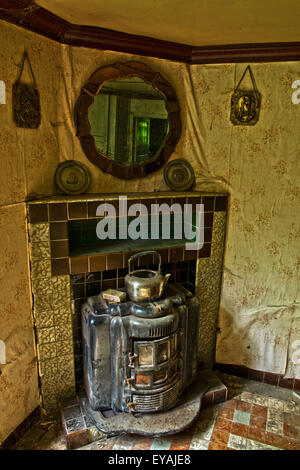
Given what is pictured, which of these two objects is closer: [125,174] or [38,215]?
[38,215]

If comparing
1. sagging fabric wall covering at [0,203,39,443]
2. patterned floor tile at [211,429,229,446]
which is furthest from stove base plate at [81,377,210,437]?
sagging fabric wall covering at [0,203,39,443]

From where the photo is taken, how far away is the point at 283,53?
212 centimetres

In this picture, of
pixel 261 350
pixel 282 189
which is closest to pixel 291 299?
pixel 261 350

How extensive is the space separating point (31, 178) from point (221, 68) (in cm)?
152

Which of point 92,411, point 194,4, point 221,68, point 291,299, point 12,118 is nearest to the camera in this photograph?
point 194,4

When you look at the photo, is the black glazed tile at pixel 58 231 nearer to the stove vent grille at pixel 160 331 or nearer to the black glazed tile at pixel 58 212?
the black glazed tile at pixel 58 212

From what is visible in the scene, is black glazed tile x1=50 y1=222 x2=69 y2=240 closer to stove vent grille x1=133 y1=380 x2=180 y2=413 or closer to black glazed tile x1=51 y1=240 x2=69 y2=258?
black glazed tile x1=51 y1=240 x2=69 y2=258

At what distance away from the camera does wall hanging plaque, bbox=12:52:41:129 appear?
176cm

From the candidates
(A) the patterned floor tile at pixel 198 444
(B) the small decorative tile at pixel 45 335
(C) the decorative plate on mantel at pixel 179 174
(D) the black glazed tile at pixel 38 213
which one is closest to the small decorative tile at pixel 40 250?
(D) the black glazed tile at pixel 38 213

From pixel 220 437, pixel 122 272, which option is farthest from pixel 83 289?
pixel 220 437

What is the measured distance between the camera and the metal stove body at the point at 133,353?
1.94 m

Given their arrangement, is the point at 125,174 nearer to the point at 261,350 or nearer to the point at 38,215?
the point at 38,215

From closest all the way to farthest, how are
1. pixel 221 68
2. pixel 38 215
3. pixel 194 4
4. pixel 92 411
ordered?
pixel 194 4 < pixel 38 215 < pixel 92 411 < pixel 221 68

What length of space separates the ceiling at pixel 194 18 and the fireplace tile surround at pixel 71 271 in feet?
3.33
